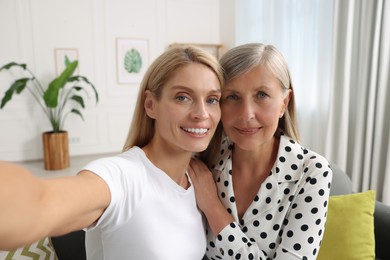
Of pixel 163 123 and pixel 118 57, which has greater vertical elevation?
pixel 118 57

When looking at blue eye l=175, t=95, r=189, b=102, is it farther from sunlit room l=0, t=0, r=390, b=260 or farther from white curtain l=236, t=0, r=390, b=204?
white curtain l=236, t=0, r=390, b=204

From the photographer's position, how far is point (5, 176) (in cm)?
48

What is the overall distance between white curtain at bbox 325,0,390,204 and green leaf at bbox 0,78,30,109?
396 centimetres

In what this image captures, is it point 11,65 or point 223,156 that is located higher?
point 11,65

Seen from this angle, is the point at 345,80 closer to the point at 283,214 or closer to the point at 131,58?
the point at 283,214

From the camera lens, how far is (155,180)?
0.99 metres

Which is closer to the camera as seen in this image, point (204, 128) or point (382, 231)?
point (204, 128)

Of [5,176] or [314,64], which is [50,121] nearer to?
[314,64]

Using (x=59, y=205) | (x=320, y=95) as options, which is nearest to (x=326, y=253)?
(x=59, y=205)

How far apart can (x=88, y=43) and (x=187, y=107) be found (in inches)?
182

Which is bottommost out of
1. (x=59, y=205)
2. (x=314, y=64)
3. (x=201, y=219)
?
(x=201, y=219)

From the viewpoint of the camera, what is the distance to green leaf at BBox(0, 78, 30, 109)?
4.35 meters

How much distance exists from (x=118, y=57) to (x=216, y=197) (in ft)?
15.2

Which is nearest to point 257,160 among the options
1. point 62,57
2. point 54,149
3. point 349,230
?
point 349,230
